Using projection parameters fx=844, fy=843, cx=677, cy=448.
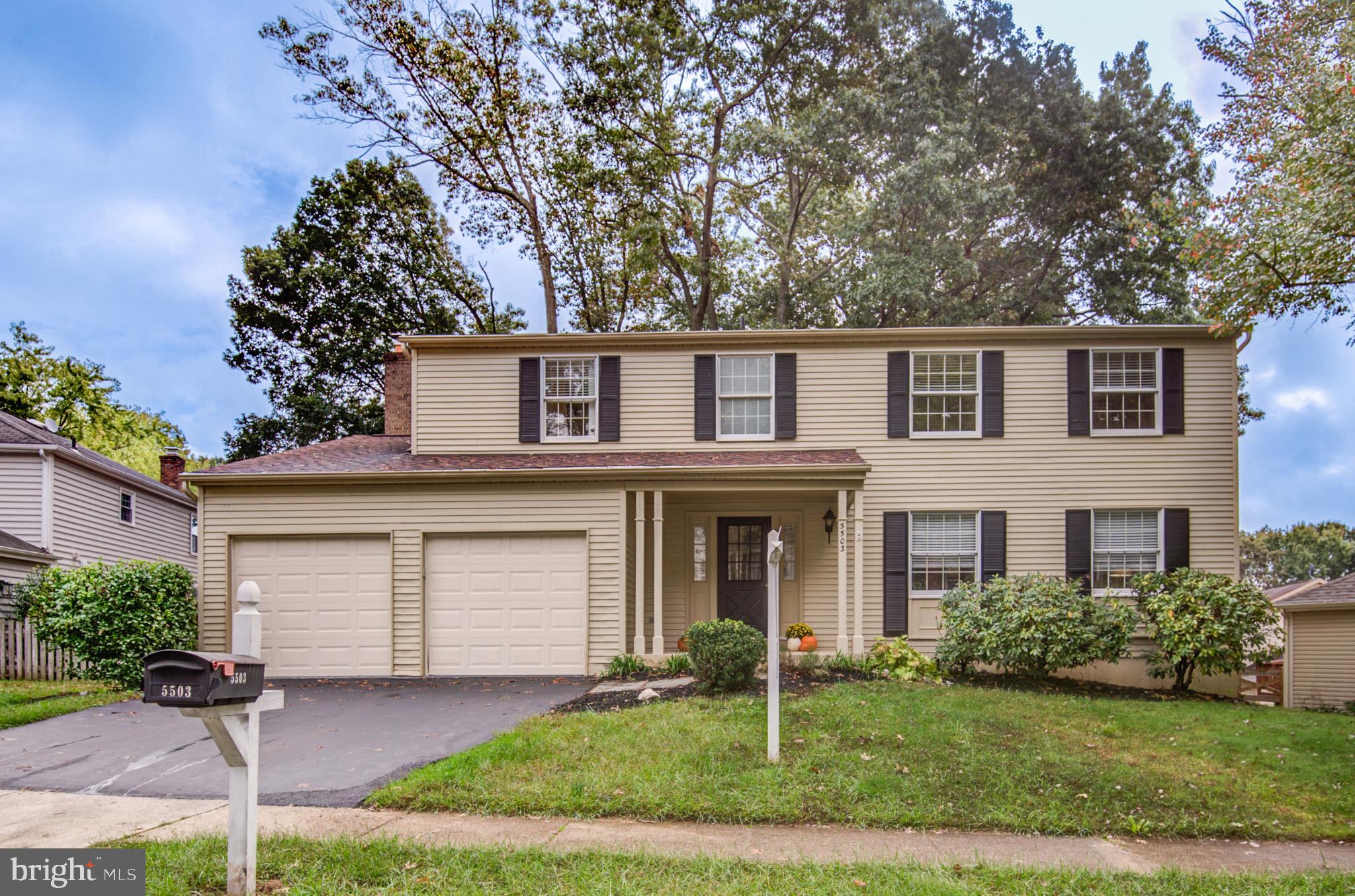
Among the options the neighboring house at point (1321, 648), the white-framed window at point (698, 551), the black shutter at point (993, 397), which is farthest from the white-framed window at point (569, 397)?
the neighboring house at point (1321, 648)

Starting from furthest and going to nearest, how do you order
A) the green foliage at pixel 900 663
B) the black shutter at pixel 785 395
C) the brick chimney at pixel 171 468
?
the brick chimney at pixel 171 468, the black shutter at pixel 785 395, the green foliage at pixel 900 663

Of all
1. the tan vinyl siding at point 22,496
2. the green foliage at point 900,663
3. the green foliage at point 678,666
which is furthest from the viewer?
the tan vinyl siding at point 22,496

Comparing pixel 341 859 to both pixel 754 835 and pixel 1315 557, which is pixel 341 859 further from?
pixel 1315 557

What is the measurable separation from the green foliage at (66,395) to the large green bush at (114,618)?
2172cm

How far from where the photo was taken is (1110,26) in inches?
772

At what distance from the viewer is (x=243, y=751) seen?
4090 mm

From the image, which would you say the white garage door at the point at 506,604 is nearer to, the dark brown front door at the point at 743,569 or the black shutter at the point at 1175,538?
the dark brown front door at the point at 743,569

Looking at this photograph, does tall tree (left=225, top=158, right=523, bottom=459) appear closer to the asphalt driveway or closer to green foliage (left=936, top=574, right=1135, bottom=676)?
the asphalt driveway

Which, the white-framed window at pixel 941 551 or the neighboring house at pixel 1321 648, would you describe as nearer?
the white-framed window at pixel 941 551

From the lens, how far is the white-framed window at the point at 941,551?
42.4 ft

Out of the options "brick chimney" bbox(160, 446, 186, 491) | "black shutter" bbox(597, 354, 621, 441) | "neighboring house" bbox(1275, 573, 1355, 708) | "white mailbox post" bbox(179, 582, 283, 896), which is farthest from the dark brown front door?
"brick chimney" bbox(160, 446, 186, 491)

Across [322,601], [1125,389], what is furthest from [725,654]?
[1125,389]

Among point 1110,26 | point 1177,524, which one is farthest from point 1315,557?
point 1177,524

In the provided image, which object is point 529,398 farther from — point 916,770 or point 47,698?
point 916,770
